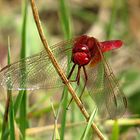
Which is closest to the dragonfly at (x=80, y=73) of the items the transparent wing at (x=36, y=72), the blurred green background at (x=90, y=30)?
the transparent wing at (x=36, y=72)

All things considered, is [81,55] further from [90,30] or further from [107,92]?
[90,30]

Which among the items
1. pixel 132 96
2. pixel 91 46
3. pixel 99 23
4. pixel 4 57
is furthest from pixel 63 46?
pixel 99 23

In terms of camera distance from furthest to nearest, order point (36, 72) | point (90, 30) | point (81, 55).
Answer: point (90, 30)
point (36, 72)
point (81, 55)

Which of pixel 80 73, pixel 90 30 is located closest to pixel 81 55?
pixel 80 73

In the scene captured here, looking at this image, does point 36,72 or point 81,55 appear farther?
point 36,72

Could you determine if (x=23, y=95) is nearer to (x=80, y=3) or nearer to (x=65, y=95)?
(x=65, y=95)

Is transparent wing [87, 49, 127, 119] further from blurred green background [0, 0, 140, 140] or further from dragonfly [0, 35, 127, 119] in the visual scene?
blurred green background [0, 0, 140, 140]

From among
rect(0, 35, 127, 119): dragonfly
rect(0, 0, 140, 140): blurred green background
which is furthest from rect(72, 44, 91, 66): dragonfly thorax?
rect(0, 0, 140, 140): blurred green background

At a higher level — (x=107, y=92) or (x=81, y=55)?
(x=81, y=55)
